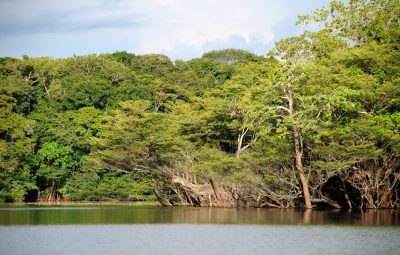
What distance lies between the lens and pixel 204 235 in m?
22.9

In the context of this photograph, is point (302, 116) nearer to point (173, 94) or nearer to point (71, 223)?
point (71, 223)

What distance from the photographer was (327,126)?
35438mm

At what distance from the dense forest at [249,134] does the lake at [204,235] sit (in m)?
5.51

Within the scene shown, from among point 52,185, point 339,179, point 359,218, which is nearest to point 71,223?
point 359,218

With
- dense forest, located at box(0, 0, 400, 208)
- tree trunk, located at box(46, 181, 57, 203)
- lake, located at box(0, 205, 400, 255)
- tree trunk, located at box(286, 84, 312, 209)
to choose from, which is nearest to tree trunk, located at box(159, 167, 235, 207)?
dense forest, located at box(0, 0, 400, 208)

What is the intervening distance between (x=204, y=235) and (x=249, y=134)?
62.9 feet

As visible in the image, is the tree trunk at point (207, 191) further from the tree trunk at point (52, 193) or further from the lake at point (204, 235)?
the tree trunk at point (52, 193)

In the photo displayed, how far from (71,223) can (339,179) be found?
54.7 feet

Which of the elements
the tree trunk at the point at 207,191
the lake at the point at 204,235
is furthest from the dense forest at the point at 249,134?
the lake at the point at 204,235

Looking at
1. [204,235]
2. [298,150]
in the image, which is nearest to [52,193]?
[298,150]

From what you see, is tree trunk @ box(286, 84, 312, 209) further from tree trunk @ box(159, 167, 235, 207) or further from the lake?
tree trunk @ box(159, 167, 235, 207)

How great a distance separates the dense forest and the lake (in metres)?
5.51

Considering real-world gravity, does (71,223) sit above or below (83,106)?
below

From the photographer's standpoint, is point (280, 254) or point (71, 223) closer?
point (280, 254)
